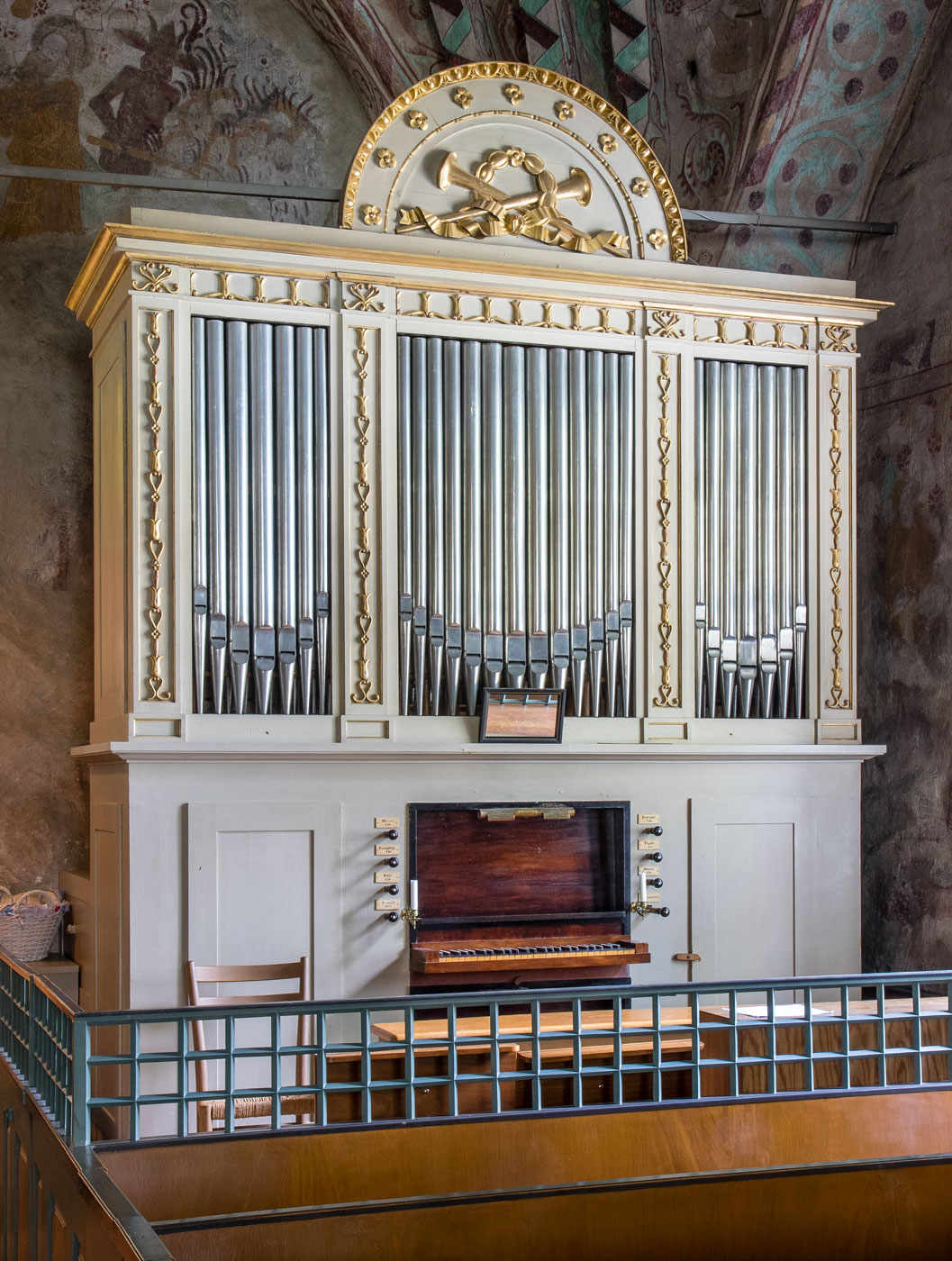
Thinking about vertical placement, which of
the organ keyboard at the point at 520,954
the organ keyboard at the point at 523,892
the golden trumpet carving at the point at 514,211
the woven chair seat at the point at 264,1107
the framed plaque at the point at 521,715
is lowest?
the woven chair seat at the point at 264,1107

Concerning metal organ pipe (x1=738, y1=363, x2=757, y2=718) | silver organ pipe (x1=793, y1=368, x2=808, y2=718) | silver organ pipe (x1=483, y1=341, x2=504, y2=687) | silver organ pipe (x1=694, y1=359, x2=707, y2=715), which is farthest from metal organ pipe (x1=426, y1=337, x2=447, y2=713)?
silver organ pipe (x1=793, y1=368, x2=808, y2=718)

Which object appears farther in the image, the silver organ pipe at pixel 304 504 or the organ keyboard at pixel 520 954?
the silver organ pipe at pixel 304 504

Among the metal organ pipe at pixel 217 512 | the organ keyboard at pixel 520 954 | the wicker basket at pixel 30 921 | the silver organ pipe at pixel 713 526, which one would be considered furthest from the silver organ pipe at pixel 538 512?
the wicker basket at pixel 30 921

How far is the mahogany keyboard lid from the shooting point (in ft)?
25.0

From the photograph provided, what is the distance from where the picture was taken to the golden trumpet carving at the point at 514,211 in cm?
768

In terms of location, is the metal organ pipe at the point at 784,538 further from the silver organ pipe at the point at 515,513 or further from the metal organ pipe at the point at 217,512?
the metal organ pipe at the point at 217,512

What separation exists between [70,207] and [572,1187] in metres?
6.71

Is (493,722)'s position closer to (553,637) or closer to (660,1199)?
(553,637)

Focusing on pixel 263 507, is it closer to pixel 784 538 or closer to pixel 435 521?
pixel 435 521

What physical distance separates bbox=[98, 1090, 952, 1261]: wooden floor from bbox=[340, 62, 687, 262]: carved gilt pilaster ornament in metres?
4.79

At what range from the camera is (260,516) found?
23.8 feet

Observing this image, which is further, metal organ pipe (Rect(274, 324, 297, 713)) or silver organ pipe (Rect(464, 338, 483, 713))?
silver organ pipe (Rect(464, 338, 483, 713))

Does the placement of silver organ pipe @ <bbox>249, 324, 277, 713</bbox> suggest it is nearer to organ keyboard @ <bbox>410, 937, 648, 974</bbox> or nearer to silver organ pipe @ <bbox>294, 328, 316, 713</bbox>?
silver organ pipe @ <bbox>294, 328, 316, 713</bbox>

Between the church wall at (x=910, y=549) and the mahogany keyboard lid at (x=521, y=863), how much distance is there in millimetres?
1947
